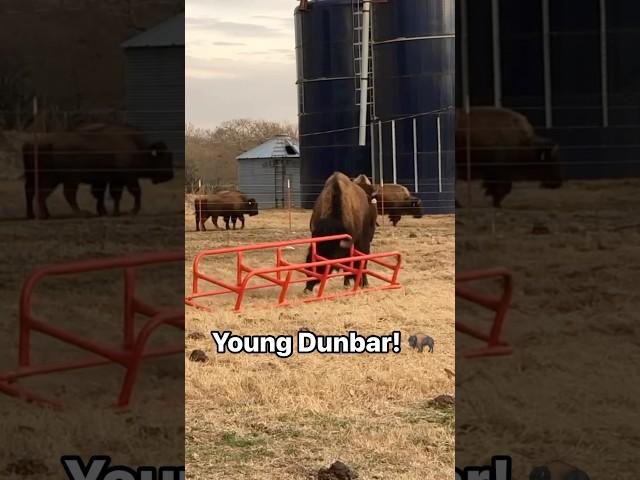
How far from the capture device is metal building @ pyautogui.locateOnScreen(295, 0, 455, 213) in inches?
349

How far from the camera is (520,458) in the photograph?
2.72 meters

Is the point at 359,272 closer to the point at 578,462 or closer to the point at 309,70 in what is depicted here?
the point at 309,70

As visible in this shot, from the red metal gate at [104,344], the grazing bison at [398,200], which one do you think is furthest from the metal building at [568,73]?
the grazing bison at [398,200]

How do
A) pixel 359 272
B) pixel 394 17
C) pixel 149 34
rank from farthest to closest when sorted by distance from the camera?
pixel 394 17 → pixel 359 272 → pixel 149 34

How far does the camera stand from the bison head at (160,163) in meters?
2.59

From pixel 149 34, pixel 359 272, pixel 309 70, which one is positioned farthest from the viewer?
pixel 309 70

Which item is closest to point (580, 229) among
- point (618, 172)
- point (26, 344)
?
point (618, 172)

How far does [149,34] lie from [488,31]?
2.92ft

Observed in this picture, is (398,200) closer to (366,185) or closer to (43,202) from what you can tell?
(366,185)

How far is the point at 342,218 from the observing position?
8.55 metres

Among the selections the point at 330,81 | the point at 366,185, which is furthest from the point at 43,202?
the point at 330,81

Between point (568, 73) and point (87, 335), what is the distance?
150 cm

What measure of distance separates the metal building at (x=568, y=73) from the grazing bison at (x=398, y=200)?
6.56 m

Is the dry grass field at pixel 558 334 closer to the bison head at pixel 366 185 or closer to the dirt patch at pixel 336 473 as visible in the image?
the dirt patch at pixel 336 473
